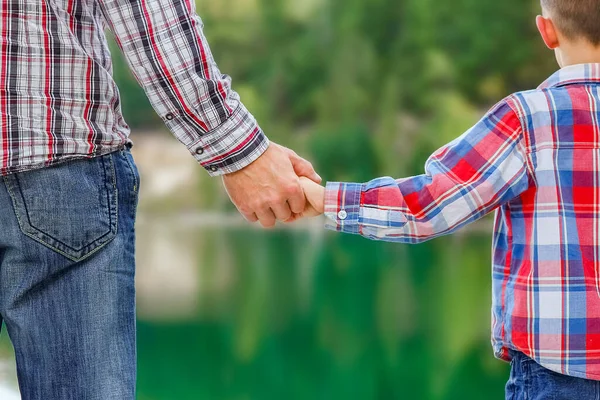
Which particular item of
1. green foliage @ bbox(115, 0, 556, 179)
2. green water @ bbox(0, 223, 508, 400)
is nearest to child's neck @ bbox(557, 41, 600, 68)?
green water @ bbox(0, 223, 508, 400)

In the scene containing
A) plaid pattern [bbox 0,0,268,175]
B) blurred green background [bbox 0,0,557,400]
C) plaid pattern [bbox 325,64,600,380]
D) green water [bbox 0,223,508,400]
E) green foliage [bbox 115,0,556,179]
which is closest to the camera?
plaid pattern [bbox 0,0,268,175]

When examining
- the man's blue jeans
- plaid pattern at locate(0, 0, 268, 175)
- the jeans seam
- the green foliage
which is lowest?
the man's blue jeans

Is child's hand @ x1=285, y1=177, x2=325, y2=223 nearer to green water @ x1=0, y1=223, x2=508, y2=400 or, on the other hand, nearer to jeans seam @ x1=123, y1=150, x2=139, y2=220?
jeans seam @ x1=123, y1=150, x2=139, y2=220

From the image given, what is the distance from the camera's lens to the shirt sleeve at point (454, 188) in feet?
3.04

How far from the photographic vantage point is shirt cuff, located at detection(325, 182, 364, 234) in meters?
0.99

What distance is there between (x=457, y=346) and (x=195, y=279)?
2456 millimetres

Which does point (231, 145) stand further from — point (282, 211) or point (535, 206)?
point (535, 206)

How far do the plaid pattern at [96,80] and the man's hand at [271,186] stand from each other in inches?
2.6

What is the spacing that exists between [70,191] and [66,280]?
0.08 meters

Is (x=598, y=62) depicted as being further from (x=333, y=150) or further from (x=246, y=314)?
(x=333, y=150)

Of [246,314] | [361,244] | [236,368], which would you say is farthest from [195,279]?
[361,244]

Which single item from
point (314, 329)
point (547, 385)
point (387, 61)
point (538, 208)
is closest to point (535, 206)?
point (538, 208)

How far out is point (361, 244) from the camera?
9.30 meters

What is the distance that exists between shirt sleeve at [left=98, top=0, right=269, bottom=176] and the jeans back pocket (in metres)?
0.12
